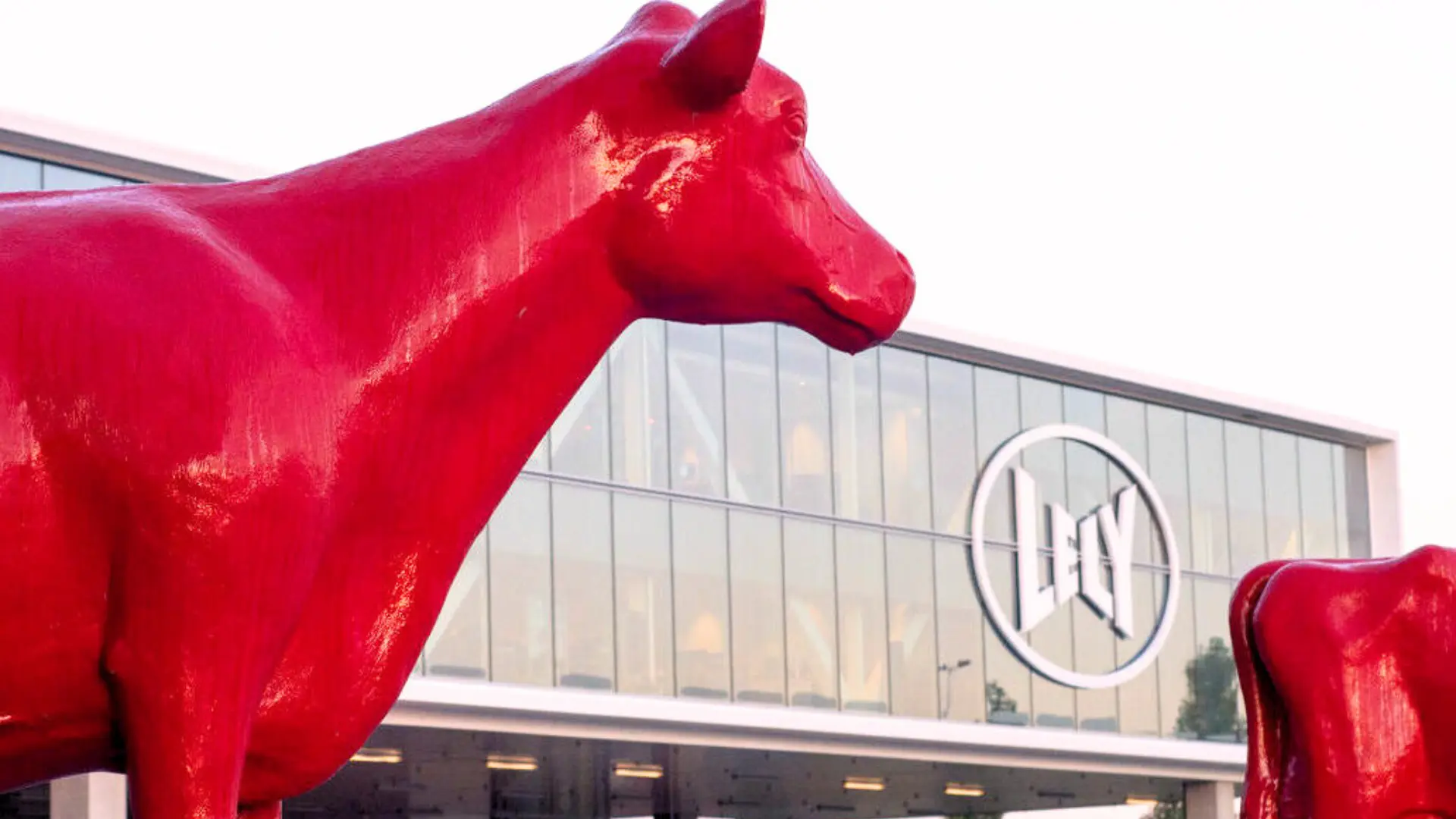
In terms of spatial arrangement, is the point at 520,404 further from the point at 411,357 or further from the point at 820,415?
the point at 820,415

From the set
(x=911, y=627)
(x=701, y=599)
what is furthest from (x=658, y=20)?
(x=911, y=627)

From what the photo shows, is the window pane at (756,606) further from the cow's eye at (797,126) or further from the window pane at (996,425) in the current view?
the cow's eye at (797,126)

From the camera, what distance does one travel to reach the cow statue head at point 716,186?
3.55 metres

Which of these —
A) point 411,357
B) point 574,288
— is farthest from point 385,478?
point 574,288

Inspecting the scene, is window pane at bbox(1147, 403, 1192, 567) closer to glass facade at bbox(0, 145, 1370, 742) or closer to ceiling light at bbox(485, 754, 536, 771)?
glass facade at bbox(0, 145, 1370, 742)

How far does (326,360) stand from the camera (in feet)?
10.6

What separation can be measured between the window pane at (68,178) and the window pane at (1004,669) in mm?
13554

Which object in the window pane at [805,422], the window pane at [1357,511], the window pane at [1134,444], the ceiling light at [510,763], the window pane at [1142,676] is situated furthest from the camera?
the window pane at [1357,511]

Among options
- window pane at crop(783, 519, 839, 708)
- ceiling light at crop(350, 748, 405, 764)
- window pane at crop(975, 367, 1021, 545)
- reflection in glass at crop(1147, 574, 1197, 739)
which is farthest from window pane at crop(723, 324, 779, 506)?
reflection in glass at crop(1147, 574, 1197, 739)

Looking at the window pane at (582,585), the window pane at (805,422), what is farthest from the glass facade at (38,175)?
the window pane at (805,422)

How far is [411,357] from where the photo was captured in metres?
3.35

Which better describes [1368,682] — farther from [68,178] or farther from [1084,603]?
[1084,603]

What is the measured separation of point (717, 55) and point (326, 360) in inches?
30.4

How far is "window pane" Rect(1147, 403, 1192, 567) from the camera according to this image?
32.1 metres
